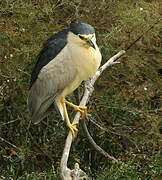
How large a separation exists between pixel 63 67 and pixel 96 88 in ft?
3.92

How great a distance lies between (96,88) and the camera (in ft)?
11.8

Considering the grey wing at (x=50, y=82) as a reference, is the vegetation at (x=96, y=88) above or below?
below

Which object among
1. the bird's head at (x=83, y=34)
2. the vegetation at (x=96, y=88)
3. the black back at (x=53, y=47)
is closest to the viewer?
the bird's head at (x=83, y=34)

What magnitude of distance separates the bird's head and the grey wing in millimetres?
104

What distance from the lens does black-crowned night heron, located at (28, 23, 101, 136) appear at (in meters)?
2.36

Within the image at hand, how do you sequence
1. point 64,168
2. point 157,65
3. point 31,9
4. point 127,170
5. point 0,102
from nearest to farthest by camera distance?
point 64,168, point 127,170, point 31,9, point 0,102, point 157,65

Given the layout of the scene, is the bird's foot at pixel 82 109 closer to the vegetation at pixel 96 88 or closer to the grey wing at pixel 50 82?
the grey wing at pixel 50 82

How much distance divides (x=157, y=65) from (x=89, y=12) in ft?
2.12

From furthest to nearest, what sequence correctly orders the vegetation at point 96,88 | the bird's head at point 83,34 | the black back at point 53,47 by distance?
the vegetation at point 96,88 < the black back at point 53,47 < the bird's head at point 83,34

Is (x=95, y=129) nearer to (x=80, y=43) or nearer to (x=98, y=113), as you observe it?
(x=98, y=113)

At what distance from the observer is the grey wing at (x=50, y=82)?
2426mm

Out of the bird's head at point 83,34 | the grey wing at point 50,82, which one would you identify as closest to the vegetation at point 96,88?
the grey wing at point 50,82

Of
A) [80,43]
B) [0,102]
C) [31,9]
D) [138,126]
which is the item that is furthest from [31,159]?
[80,43]

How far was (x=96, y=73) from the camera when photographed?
105 inches
